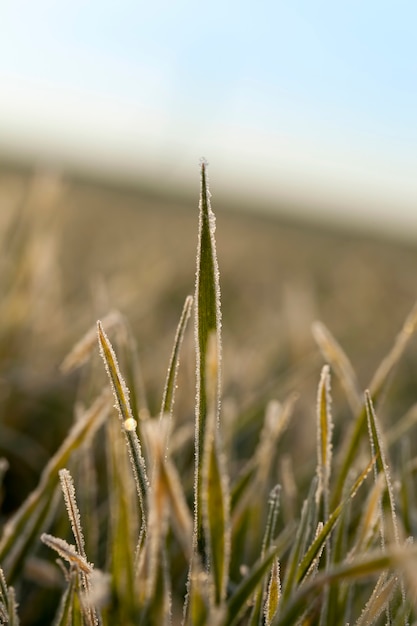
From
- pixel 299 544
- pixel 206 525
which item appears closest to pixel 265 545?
pixel 299 544

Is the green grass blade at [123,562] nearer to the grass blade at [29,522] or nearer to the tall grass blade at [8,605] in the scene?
the tall grass blade at [8,605]

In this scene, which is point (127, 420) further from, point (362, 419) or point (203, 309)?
point (362, 419)

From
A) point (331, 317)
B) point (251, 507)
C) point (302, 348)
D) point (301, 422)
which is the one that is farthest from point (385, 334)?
point (251, 507)

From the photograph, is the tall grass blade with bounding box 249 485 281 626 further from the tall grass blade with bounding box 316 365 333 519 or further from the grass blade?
the grass blade

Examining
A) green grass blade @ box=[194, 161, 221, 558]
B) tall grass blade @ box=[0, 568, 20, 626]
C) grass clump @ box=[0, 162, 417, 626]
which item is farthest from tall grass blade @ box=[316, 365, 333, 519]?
tall grass blade @ box=[0, 568, 20, 626]

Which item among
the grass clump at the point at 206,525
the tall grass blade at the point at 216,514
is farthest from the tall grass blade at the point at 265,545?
the tall grass blade at the point at 216,514

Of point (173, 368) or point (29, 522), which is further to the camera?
point (29, 522)

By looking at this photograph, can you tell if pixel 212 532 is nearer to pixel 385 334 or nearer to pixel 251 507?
pixel 251 507
